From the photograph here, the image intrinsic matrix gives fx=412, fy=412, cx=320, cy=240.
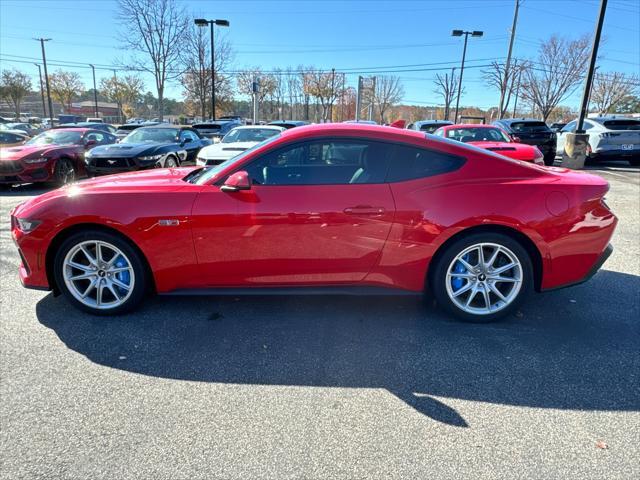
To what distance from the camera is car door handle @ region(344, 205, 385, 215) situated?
3.05m

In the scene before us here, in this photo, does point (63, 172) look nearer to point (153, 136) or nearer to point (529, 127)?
point (153, 136)

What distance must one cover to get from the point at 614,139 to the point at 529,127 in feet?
8.12

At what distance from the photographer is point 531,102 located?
134 feet

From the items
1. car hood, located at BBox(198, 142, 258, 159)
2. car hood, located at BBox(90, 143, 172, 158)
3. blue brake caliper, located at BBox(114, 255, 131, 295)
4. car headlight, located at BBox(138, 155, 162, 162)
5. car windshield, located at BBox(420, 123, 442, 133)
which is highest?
car windshield, located at BBox(420, 123, 442, 133)

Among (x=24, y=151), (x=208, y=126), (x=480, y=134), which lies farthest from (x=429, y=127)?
(x=24, y=151)

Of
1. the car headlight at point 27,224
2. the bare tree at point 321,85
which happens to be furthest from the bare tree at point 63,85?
the car headlight at point 27,224

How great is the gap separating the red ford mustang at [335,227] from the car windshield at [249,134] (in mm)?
6758

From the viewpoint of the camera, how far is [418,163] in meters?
3.17

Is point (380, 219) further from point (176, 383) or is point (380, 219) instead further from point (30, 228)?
point (30, 228)

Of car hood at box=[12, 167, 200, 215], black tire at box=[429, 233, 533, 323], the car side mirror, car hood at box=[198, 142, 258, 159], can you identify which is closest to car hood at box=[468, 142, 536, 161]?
car hood at box=[198, 142, 258, 159]

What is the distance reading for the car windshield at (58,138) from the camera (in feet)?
34.2

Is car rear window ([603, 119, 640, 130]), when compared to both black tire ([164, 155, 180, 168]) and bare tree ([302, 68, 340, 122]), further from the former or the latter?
bare tree ([302, 68, 340, 122])

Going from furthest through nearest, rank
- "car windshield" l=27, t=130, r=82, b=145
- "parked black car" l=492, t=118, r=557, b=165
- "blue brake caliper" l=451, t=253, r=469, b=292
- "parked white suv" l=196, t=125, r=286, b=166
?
"parked black car" l=492, t=118, r=557, b=165 < "car windshield" l=27, t=130, r=82, b=145 < "parked white suv" l=196, t=125, r=286, b=166 < "blue brake caliper" l=451, t=253, r=469, b=292

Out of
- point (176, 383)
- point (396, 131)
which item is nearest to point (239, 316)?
point (176, 383)
